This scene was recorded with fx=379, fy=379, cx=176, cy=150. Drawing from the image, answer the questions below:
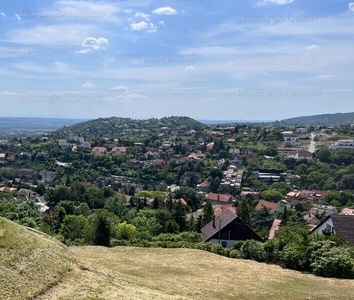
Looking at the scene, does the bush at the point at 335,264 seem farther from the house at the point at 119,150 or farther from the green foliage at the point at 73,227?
the house at the point at 119,150

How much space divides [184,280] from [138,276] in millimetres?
1798

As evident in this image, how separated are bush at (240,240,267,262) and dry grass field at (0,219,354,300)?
3.47ft

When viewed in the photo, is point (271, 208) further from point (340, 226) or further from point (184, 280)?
point (184, 280)

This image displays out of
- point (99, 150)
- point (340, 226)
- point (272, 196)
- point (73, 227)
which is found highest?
point (340, 226)

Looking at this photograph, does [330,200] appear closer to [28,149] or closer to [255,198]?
[255,198]

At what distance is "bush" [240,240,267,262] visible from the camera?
2055 cm

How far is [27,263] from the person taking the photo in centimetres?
1062

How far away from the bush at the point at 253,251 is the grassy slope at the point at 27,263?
11.4 m

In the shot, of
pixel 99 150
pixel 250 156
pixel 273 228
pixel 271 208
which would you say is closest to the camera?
pixel 273 228

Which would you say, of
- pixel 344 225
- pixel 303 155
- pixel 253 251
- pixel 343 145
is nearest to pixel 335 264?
pixel 253 251

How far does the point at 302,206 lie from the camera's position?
73.9 meters

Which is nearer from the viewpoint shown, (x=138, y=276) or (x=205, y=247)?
(x=138, y=276)

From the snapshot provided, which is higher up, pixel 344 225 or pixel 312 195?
pixel 344 225

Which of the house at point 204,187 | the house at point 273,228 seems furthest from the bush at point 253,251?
the house at point 204,187
